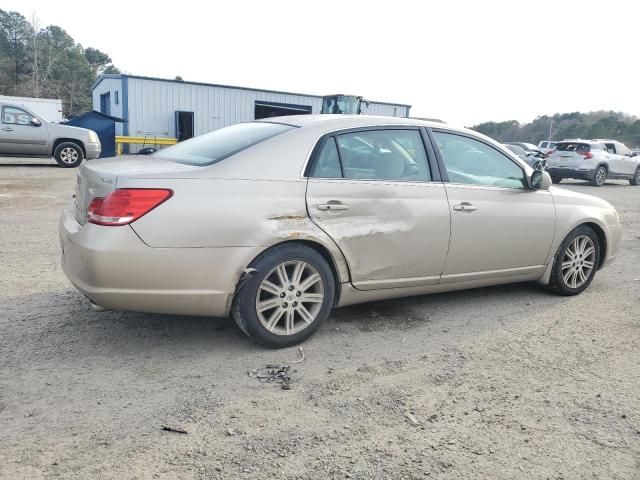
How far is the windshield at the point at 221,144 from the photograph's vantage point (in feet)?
11.7

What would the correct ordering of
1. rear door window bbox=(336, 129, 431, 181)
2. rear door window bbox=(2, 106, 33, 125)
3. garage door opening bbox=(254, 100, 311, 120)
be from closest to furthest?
rear door window bbox=(336, 129, 431, 181)
rear door window bbox=(2, 106, 33, 125)
garage door opening bbox=(254, 100, 311, 120)

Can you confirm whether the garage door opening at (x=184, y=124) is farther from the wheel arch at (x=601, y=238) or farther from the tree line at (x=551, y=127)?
the tree line at (x=551, y=127)

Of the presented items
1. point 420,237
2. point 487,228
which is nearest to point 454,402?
point 420,237

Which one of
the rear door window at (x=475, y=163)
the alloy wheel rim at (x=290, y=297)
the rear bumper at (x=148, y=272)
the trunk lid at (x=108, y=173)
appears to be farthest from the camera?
the rear door window at (x=475, y=163)

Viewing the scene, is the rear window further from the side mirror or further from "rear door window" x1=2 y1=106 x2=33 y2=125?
"rear door window" x1=2 y1=106 x2=33 y2=125

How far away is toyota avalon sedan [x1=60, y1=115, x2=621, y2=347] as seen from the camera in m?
3.12

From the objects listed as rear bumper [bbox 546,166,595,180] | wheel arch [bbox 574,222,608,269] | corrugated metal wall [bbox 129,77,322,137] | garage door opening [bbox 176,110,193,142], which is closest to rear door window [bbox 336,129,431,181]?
wheel arch [bbox 574,222,608,269]

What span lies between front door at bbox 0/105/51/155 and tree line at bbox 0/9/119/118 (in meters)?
57.8

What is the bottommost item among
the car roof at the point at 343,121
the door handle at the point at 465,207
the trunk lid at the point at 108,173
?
the door handle at the point at 465,207

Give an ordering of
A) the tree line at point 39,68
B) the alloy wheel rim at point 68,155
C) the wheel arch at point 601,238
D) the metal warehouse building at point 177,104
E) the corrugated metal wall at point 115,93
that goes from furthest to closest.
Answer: the tree line at point 39,68 < the corrugated metal wall at point 115,93 < the metal warehouse building at point 177,104 < the alloy wheel rim at point 68,155 < the wheel arch at point 601,238

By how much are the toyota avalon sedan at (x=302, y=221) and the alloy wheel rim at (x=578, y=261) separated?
279 millimetres

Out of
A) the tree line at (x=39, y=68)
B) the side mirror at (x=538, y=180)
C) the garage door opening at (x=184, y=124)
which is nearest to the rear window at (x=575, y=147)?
the side mirror at (x=538, y=180)

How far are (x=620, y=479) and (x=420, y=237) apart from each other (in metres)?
1.97

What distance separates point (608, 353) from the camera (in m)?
3.72
